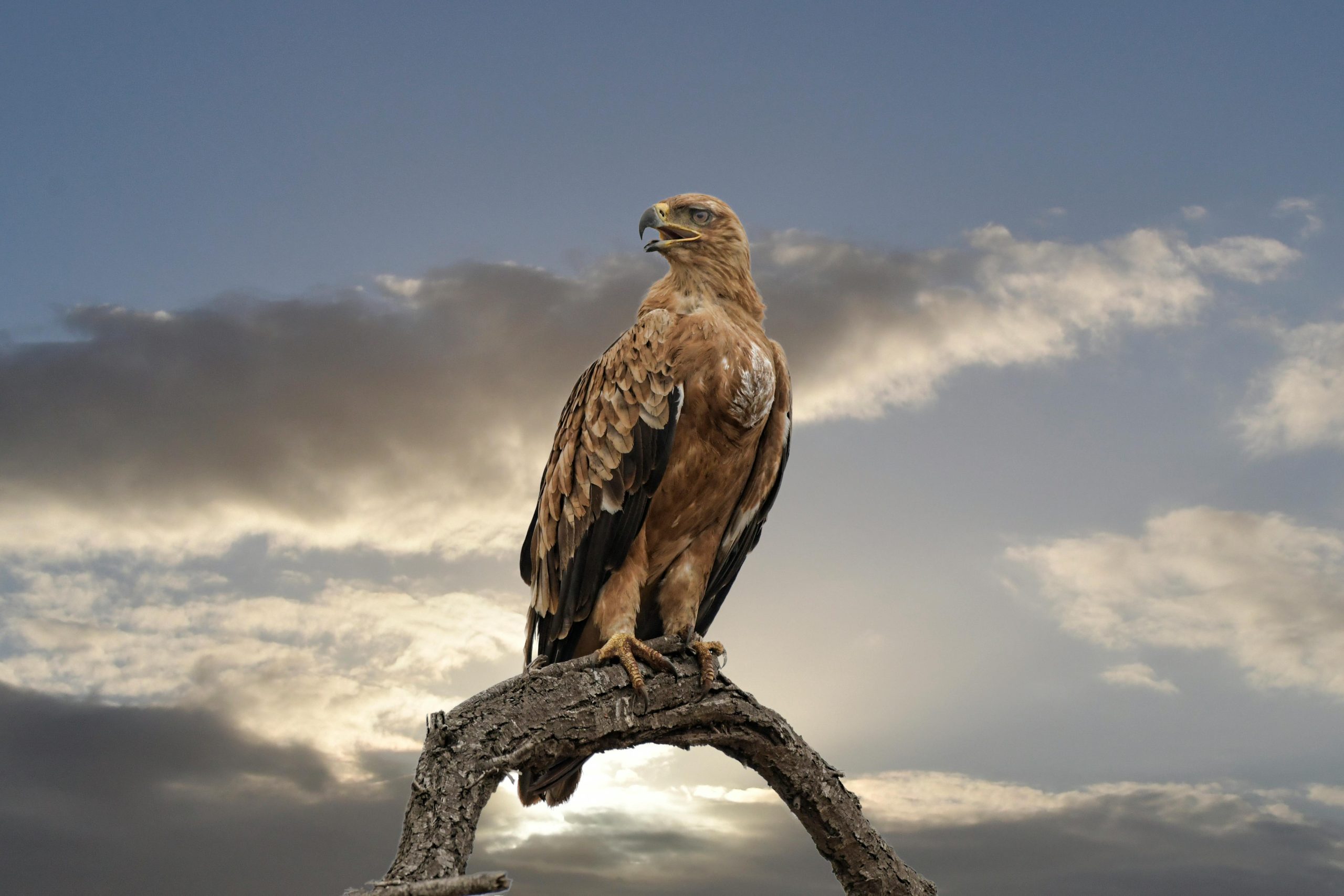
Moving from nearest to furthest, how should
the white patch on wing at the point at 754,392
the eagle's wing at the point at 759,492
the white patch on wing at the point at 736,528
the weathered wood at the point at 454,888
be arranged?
the weathered wood at the point at 454,888, the white patch on wing at the point at 754,392, the eagle's wing at the point at 759,492, the white patch on wing at the point at 736,528

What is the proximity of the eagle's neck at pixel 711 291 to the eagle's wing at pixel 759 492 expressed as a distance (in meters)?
0.26

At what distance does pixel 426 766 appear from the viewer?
4.22 metres

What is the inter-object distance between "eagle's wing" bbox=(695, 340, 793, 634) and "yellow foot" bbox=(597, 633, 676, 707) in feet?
2.69

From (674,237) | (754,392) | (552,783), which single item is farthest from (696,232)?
(552,783)

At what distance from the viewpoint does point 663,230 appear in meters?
5.67

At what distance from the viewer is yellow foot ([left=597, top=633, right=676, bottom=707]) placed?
4930 mm

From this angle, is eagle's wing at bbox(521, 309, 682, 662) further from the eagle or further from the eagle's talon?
the eagle's talon

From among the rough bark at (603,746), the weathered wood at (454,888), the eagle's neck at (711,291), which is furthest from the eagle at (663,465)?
the weathered wood at (454,888)

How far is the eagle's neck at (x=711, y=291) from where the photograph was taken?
18.4 feet

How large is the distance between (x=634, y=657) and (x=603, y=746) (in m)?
0.45

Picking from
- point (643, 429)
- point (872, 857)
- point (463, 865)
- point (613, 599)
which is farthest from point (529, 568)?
point (872, 857)

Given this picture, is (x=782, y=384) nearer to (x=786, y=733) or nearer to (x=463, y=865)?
(x=786, y=733)

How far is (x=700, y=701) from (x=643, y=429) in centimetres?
137

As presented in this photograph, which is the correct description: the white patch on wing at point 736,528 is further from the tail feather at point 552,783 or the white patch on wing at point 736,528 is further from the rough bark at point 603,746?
the tail feather at point 552,783
